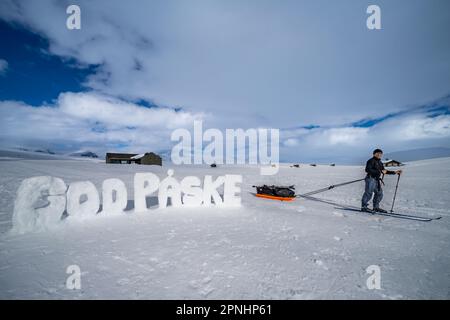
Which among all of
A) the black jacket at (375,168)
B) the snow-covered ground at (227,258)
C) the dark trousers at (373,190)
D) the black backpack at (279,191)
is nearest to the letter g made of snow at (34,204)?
the snow-covered ground at (227,258)

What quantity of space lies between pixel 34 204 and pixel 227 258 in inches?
257

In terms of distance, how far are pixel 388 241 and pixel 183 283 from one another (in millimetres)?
5397

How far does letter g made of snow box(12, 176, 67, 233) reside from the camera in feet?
18.3

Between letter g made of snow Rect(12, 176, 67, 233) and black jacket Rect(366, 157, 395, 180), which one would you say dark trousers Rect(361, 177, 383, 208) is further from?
letter g made of snow Rect(12, 176, 67, 233)

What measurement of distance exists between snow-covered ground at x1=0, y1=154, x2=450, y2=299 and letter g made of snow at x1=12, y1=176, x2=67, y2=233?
40 centimetres

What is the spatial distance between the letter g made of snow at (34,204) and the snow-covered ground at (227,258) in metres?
0.40

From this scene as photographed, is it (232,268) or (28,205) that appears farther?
(28,205)

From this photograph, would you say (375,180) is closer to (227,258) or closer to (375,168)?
(375,168)

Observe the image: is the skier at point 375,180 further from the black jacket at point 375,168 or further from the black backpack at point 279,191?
the black backpack at point 279,191

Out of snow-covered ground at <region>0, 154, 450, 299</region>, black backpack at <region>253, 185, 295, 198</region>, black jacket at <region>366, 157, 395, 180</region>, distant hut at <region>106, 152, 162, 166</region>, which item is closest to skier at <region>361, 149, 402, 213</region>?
black jacket at <region>366, 157, 395, 180</region>

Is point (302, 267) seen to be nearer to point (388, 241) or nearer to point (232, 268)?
point (232, 268)

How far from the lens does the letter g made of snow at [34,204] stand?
5.59m
